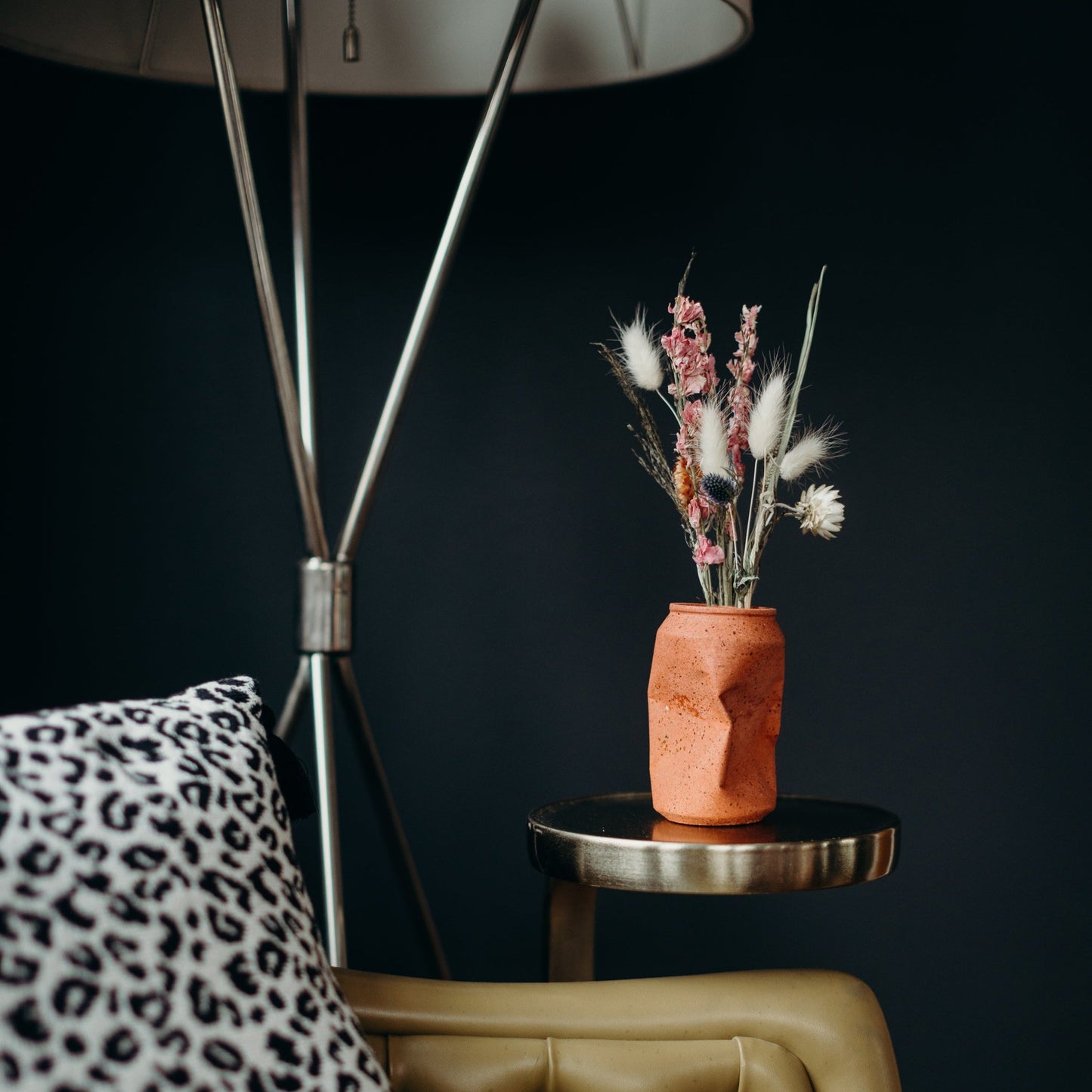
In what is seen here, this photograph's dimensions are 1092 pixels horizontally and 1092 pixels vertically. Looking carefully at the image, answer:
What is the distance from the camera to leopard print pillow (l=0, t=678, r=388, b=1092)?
0.58 m

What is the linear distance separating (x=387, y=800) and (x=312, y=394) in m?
0.48

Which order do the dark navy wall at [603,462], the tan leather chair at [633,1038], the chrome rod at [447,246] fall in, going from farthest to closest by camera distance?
the dark navy wall at [603,462], the chrome rod at [447,246], the tan leather chair at [633,1038]

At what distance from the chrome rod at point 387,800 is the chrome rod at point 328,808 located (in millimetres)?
39

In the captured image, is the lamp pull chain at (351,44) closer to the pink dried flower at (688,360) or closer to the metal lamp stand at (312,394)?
the metal lamp stand at (312,394)

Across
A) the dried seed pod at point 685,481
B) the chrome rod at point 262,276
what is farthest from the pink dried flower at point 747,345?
the chrome rod at point 262,276

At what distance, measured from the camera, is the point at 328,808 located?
120cm

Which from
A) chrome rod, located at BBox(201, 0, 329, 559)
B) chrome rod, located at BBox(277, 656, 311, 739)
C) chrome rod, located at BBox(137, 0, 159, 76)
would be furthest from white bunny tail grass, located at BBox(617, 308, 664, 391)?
chrome rod, located at BBox(137, 0, 159, 76)

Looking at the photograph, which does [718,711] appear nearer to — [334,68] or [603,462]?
[603,462]

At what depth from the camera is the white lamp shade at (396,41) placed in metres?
1.32

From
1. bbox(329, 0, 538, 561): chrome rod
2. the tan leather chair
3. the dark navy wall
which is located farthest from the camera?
the dark navy wall

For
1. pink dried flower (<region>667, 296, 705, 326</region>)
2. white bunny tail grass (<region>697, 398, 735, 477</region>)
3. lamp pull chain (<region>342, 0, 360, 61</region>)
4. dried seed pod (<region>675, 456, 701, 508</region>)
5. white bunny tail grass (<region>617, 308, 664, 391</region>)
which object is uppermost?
lamp pull chain (<region>342, 0, 360, 61</region>)

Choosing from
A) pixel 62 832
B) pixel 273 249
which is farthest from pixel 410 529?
pixel 62 832

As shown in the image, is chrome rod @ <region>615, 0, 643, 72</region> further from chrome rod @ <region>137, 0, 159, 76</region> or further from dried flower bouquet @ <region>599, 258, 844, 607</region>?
chrome rod @ <region>137, 0, 159, 76</region>

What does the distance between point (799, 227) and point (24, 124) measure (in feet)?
3.61
